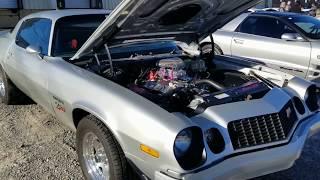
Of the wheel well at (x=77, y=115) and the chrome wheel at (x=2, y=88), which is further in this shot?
the chrome wheel at (x=2, y=88)

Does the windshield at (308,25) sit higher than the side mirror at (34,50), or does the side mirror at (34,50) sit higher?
the side mirror at (34,50)

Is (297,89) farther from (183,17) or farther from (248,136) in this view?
(183,17)

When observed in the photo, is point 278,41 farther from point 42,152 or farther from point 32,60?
point 42,152

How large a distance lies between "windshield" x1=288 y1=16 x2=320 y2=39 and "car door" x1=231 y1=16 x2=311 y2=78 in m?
0.18

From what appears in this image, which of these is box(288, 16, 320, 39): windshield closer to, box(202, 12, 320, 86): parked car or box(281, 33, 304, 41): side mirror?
box(202, 12, 320, 86): parked car

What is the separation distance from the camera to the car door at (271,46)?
6824 millimetres

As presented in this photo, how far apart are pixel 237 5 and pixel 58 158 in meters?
2.41

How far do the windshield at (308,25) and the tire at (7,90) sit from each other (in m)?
4.83

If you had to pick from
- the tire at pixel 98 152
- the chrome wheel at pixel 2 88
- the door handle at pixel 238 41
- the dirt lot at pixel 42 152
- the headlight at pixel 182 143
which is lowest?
the dirt lot at pixel 42 152

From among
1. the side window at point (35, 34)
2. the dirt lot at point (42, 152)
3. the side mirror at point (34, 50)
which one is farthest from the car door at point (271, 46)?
the side mirror at point (34, 50)

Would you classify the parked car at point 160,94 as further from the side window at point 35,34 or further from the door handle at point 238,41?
the door handle at point 238,41

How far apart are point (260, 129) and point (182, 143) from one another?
69 cm

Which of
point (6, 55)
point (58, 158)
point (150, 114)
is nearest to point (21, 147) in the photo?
point (58, 158)

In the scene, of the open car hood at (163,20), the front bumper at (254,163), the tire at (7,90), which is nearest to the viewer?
the front bumper at (254,163)
